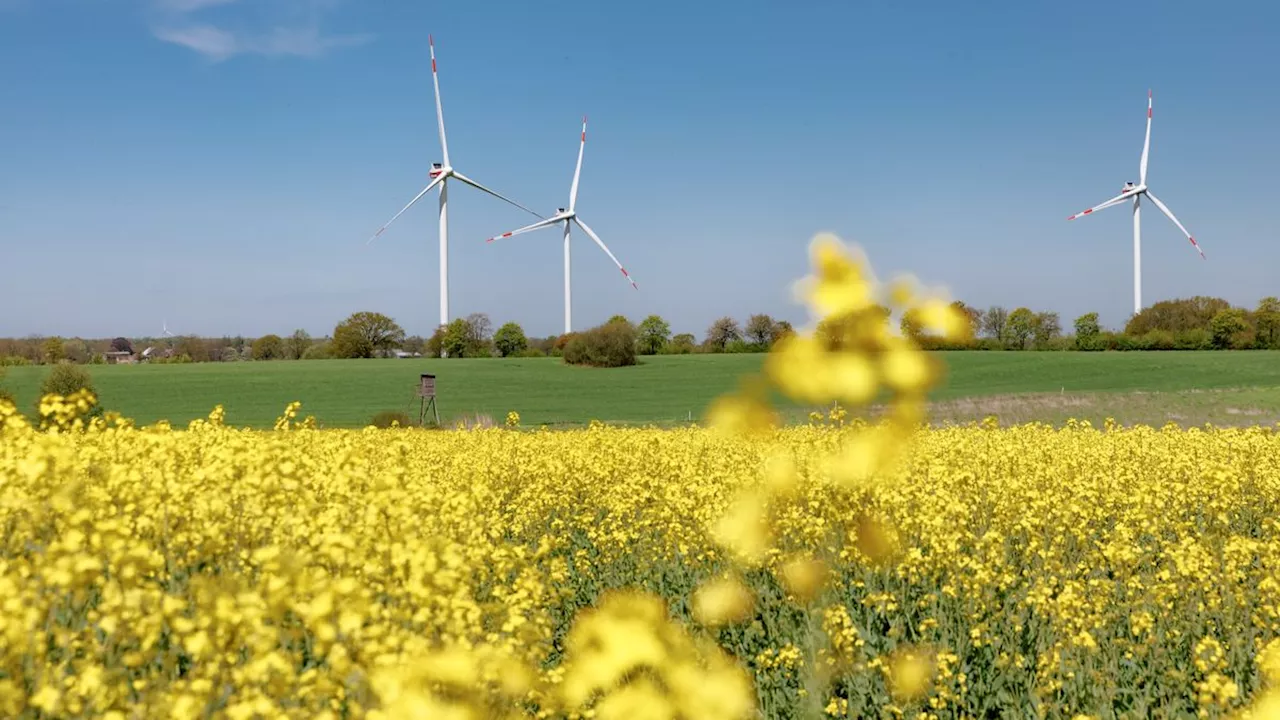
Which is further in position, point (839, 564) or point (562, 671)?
point (839, 564)

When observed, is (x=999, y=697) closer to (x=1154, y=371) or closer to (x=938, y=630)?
(x=938, y=630)

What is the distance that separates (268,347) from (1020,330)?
234 feet

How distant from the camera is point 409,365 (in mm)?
73438

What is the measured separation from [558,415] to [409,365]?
3223 cm

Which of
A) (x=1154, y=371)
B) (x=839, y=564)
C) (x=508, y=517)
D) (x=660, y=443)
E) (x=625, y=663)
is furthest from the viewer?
(x=1154, y=371)

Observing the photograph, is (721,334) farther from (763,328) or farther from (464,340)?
(763,328)

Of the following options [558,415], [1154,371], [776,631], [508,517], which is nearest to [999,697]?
[776,631]

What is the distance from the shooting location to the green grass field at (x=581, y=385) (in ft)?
142

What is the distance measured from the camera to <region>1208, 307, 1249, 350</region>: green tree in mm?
70812

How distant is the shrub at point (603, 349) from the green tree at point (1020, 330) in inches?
1168

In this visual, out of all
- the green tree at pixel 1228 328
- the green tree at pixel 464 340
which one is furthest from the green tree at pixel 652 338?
the green tree at pixel 1228 328

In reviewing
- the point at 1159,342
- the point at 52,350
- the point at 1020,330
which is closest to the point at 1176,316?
the point at 1159,342

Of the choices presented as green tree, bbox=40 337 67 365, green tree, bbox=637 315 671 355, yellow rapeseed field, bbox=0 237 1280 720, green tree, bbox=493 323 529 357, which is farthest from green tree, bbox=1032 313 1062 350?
green tree, bbox=40 337 67 365

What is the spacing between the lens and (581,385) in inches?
2330
